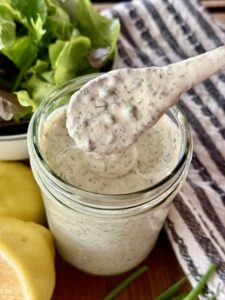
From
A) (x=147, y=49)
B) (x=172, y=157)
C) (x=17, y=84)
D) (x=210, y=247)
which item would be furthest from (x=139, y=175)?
(x=147, y=49)

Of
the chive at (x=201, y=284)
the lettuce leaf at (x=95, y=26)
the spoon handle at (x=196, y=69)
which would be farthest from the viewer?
the lettuce leaf at (x=95, y=26)

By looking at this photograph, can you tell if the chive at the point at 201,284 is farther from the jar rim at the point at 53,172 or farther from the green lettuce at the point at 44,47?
A: the green lettuce at the point at 44,47

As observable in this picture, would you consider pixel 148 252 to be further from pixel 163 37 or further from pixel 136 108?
pixel 163 37

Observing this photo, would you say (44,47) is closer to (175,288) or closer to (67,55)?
(67,55)

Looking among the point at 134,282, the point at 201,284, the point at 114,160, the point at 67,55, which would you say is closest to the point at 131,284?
the point at 134,282

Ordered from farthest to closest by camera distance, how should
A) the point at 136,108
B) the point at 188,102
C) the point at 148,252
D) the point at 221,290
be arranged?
1. the point at 188,102
2. the point at 148,252
3. the point at 221,290
4. the point at 136,108

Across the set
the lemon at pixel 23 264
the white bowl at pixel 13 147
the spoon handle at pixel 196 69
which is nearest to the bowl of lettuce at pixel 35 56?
the white bowl at pixel 13 147

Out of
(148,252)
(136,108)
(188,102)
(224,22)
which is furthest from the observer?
(224,22)

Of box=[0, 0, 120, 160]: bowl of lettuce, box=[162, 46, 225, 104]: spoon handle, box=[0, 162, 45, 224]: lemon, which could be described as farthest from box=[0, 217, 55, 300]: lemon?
box=[162, 46, 225, 104]: spoon handle
